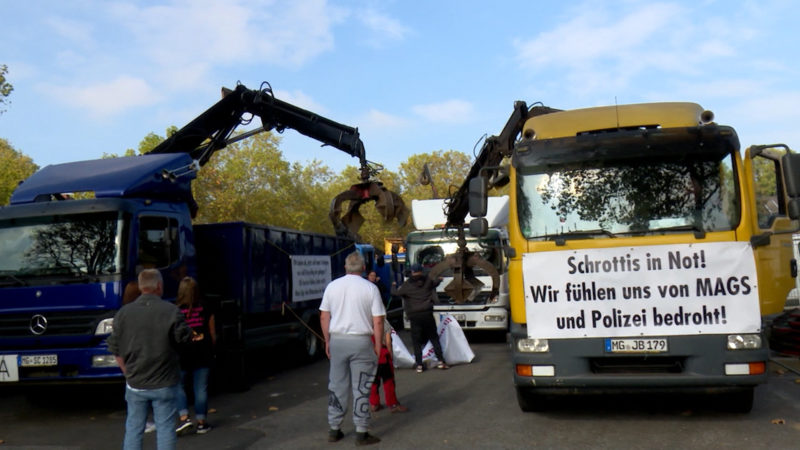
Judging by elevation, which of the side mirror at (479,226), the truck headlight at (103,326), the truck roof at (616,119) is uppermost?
the truck roof at (616,119)

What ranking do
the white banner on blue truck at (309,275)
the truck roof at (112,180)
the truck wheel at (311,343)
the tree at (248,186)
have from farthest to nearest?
1. the tree at (248,186)
2. the truck wheel at (311,343)
3. the white banner on blue truck at (309,275)
4. the truck roof at (112,180)

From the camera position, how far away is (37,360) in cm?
791

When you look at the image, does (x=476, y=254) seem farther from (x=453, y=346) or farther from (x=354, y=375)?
(x=354, y=375)

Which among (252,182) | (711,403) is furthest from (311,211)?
(711,403)

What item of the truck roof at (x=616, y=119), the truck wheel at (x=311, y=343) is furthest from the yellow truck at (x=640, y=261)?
the truck wheel at (x=311, y=343)

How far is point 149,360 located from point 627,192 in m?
4.57

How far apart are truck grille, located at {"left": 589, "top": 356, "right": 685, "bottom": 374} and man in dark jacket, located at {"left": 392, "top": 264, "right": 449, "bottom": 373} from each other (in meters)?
4.52

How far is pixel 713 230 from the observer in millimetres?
6434

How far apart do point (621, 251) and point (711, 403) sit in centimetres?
234

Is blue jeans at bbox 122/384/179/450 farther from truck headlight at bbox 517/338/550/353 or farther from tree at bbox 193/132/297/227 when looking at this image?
tree at bbox 193/132/297/227

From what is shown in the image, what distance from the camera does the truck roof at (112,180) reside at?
8789 mm

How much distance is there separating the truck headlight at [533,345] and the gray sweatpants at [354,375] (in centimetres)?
145

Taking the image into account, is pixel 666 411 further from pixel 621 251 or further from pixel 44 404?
pixel 44 404

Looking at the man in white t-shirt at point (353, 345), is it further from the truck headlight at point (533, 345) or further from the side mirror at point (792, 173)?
the side mirror at point (792, 173)
